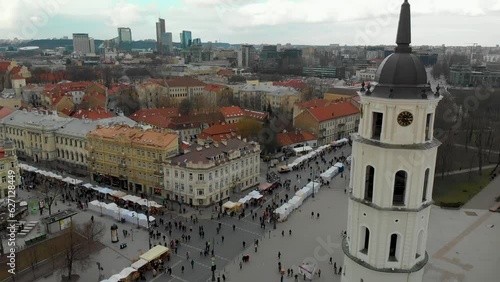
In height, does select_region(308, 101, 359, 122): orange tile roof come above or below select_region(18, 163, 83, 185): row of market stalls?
above

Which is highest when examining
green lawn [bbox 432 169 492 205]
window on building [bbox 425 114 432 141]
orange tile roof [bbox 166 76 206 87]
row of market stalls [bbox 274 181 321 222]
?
window on building [bbox 425 114 432 141]

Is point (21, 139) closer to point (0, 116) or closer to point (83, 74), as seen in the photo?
point (0, 116)

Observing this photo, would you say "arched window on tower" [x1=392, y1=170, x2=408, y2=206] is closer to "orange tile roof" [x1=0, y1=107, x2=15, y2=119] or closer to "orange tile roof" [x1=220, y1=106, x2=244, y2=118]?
"orange tile roof" [x1=220, y1=106, x2=244, y2=118]

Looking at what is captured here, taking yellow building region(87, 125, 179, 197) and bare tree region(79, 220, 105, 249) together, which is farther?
yellow building region(87, 125, 179, 197)

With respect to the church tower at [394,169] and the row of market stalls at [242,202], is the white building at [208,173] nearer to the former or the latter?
the row of market stalls at [242,202]

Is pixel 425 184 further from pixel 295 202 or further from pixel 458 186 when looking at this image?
pixel 458 186

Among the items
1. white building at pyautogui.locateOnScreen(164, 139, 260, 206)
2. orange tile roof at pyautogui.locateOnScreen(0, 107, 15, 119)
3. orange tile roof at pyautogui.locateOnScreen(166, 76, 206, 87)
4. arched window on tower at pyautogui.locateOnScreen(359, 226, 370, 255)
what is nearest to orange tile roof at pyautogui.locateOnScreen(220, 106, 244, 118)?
white building at pyautogui.locateOnScreen(164, 139, 260, 206)

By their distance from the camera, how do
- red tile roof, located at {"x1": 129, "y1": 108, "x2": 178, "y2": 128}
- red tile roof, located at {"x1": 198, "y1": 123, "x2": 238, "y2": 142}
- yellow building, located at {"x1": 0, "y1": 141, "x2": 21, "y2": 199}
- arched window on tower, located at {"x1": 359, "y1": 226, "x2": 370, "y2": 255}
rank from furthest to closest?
red tile roof, located at {"x1": 129, "y1": 108, "x2": 178, "y2": 128}, red tile roof, located at {"x1": 198, "y1": 123, "x2": 238, "y2": 142}, yellow building, located at {"x1": 0, "y1": 141, "x2": 21, "y2": 199}, arched window on tower, located at {"x1": 359, "y1": 226, "x2": 370, "y2": 255}
